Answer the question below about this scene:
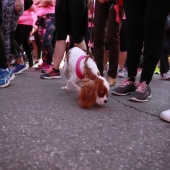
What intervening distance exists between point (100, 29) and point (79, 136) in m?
1.86

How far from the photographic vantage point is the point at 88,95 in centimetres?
178

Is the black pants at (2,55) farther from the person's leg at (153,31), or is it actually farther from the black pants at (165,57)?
the black pants at (165,57)

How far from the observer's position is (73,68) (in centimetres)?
232

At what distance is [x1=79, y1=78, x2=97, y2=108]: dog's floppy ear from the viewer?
177 cm

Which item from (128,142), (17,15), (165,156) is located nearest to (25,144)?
(128,142)

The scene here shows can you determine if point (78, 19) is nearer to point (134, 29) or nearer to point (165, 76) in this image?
point (134, 29)

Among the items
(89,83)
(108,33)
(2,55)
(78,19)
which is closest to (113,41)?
(108,33)

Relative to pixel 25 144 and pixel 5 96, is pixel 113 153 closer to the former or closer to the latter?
pixel 25 144

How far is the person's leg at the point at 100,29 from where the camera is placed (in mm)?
2779

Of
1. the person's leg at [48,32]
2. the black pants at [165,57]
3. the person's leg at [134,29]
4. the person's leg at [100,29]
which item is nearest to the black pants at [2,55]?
the person's leg at [100,29]

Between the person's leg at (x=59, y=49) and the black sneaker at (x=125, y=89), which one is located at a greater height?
the person's leg at (x=59, y=49)

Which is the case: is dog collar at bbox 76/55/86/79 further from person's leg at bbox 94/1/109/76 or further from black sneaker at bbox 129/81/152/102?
person's leg at bbox 94/1/109/76

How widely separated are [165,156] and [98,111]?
2.34ft

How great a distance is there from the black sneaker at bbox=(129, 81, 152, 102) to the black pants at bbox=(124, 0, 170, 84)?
7cm
